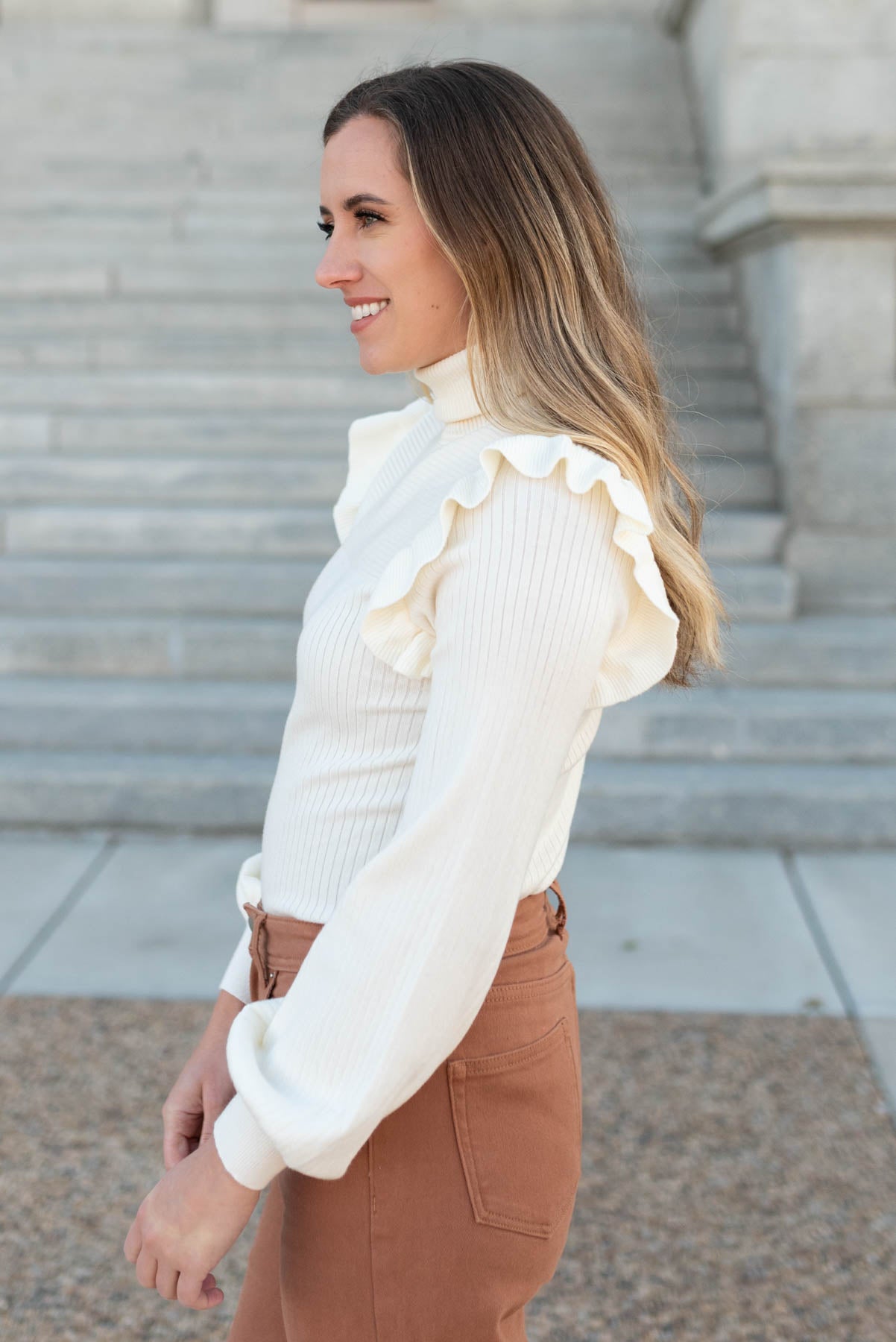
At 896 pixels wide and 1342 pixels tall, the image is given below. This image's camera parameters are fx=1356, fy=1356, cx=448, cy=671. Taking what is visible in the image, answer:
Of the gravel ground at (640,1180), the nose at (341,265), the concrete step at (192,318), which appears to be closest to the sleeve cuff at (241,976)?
the nose at (341,265)

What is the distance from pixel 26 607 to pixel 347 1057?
493 centimetres

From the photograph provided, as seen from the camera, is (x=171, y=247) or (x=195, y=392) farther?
(x=171, y=247)

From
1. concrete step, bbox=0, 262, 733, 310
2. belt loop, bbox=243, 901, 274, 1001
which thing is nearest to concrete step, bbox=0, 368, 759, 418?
concrete step, bbox=0, 262, 733, 310

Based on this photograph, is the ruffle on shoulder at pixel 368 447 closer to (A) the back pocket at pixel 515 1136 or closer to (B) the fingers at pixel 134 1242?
(A) the back pocket at pixel 515 1136

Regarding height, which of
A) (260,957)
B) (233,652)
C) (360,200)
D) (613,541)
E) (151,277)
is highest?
(151,277)

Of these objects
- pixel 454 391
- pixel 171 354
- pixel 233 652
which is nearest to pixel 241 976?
pixel 454 391

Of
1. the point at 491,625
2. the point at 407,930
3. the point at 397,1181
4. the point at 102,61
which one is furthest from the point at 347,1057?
the point at 102,61

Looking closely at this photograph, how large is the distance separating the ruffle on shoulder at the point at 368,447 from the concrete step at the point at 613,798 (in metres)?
2.97

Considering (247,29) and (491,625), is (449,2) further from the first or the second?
(491,625)

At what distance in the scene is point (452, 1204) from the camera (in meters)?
1.27

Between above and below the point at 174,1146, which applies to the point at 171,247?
above

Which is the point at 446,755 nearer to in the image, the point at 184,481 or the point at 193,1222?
the point at 193,1222

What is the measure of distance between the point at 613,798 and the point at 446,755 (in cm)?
370

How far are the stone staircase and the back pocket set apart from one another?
2233mm
